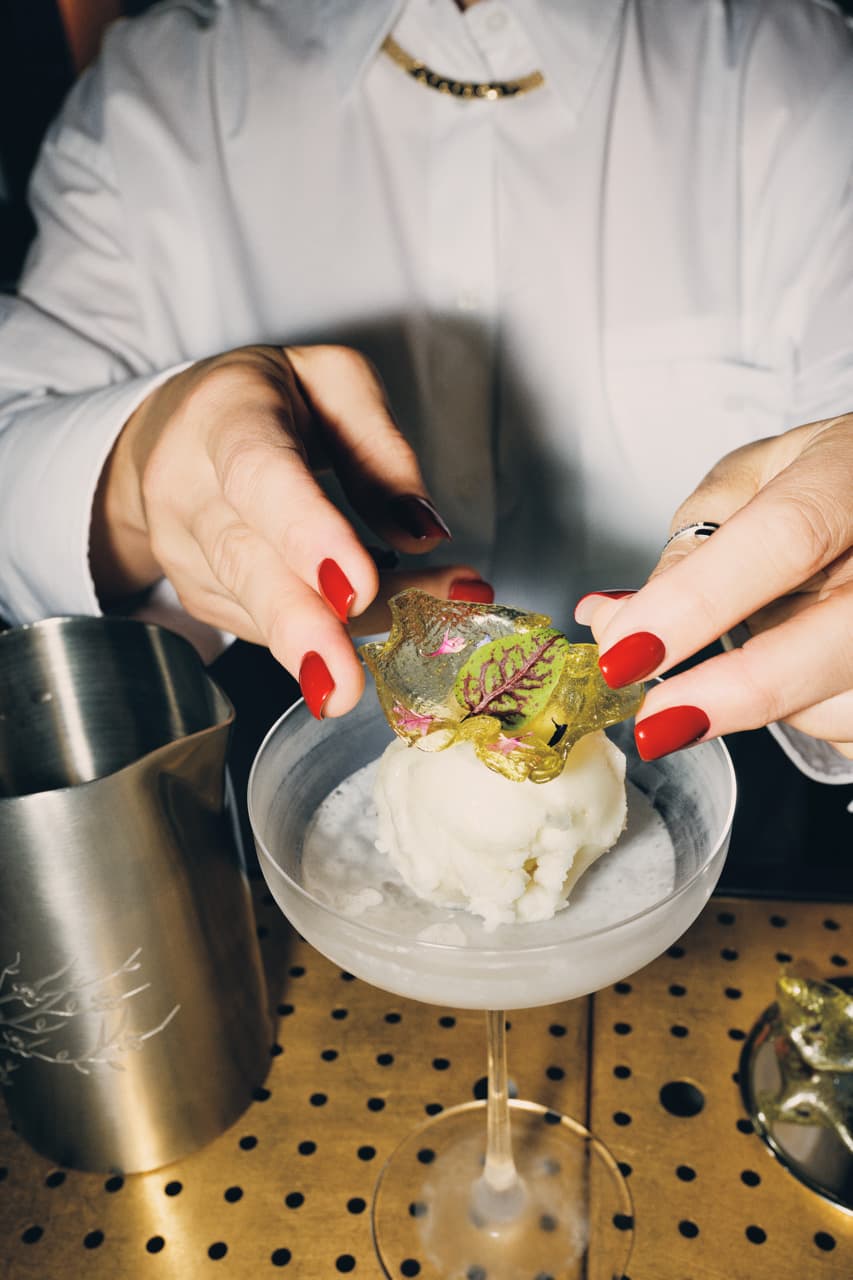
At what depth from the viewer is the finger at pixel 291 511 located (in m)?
0.66

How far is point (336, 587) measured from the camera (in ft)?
2.17

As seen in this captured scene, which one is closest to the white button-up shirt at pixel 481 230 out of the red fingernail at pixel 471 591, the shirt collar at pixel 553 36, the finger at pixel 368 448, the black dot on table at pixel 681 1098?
the shirt collar at pixel 553 36

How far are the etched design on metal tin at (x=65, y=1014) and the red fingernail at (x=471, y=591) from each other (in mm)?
361

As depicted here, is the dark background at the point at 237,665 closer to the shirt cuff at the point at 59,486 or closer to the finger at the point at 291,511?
the shirt cuff at the point at 59,486

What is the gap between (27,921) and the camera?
696mm

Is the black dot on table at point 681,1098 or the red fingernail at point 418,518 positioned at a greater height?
the red fingernail at point 418,518

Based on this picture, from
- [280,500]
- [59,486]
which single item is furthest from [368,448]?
[59,486]

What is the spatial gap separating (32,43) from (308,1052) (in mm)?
1540

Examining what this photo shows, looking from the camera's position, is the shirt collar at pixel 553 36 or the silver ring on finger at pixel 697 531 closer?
the silver ring on finger at pixel 697 531

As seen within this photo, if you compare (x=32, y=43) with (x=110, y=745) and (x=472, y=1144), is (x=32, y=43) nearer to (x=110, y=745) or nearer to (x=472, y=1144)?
(x=110, y=745)

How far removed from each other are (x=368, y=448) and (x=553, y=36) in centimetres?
63

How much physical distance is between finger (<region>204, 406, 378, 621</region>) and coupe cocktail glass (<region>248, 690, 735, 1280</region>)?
122 mm

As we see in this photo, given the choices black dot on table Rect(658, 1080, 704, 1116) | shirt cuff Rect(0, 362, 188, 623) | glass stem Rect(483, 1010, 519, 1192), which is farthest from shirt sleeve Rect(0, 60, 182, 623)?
black dot on table Rect(658, 1080, 704, 1116)

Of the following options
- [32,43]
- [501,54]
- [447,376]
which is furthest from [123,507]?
[32,43]
